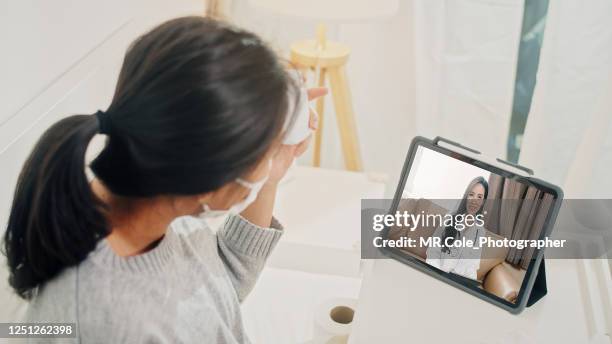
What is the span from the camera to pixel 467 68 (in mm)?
1260

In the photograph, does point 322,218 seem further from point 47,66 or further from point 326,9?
point 47,66

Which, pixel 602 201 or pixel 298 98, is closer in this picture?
pixel 298 98

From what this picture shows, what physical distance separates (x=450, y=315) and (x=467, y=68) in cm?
69

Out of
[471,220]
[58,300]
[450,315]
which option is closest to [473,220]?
[471,220]

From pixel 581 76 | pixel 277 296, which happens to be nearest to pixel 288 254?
pixel 277 296

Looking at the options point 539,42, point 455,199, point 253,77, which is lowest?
point 455,199

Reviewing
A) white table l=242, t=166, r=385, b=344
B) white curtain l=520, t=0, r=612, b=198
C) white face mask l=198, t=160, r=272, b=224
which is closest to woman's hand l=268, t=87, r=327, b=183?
white face mask l=198, t=160, r=272, b=224

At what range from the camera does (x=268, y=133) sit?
549 millimetres

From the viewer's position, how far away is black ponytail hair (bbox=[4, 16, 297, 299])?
0.50m

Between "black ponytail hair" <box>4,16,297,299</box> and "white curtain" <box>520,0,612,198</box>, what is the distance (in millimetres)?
722

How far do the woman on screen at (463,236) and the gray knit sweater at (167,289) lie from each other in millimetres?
247

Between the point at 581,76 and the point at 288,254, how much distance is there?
70 centimetres

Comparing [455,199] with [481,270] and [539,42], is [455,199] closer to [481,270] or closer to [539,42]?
[481,270]

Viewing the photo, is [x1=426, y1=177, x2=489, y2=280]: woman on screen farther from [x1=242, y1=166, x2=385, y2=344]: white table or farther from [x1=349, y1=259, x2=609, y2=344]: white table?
[x1=242, y1=166, x2=385, y2=344]: white table
